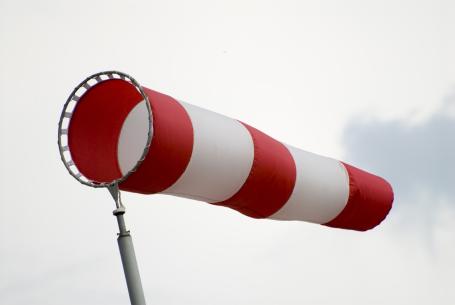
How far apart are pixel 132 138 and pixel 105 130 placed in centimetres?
27

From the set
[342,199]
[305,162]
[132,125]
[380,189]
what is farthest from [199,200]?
[380,189]

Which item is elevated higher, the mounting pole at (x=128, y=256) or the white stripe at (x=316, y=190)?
the white stripe at (x=316, y=190)

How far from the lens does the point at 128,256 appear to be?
6.05 m

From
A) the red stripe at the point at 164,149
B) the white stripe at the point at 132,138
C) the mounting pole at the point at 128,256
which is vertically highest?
the white stripe at the point at 132,138

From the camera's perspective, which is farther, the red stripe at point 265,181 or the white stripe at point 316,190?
the white stripe at point 316,190

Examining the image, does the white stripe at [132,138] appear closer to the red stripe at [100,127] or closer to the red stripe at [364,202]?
the red stripe at [100,127]

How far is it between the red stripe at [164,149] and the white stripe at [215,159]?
12cm

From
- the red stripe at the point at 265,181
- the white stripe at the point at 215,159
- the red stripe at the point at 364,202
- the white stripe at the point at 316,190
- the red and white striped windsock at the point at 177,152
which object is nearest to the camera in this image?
the red and white striped windsock at the point at 177,152

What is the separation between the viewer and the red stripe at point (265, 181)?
744 cm

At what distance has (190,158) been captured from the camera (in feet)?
21.2

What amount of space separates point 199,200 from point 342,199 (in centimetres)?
242

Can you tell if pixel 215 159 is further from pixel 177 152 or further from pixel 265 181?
pixel 265 181

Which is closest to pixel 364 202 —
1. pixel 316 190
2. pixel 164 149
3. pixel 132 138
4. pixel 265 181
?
pixel 316 190

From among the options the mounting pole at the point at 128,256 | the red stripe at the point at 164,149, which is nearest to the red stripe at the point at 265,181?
the red stripe at the point at 164,149
